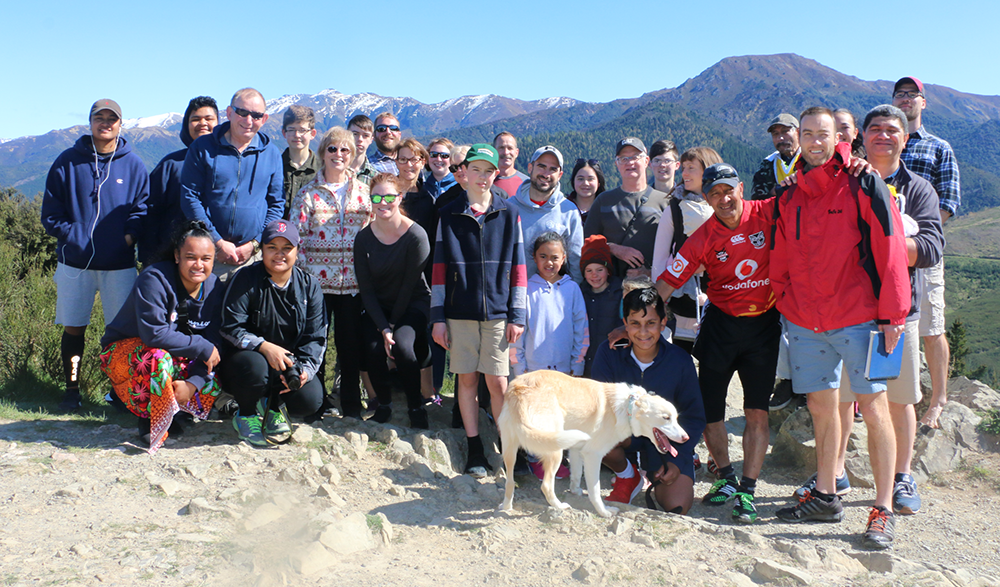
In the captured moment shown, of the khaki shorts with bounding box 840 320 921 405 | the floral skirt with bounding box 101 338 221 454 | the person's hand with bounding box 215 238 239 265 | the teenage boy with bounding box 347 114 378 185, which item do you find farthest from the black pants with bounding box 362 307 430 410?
the khaki shorts with bounding box 840 320 921 405

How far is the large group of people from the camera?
426cm

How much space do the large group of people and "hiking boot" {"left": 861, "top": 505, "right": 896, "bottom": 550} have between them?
1 cm

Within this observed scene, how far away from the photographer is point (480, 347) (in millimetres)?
4992

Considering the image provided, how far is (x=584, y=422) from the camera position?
14.1ft

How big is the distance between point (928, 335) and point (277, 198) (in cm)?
609

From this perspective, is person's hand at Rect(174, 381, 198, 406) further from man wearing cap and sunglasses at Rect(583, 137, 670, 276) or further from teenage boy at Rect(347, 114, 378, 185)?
man wearing cap and sunglasses at Rect(583, 137, 670, 276)

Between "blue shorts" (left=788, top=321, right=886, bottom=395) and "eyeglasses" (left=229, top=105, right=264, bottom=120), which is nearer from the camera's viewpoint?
"blue shorts" (left=788, top=321, right=886, bottom=395)

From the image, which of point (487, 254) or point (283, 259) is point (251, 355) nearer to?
point (283, 259)

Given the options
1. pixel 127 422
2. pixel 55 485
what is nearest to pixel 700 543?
pixel 55 485

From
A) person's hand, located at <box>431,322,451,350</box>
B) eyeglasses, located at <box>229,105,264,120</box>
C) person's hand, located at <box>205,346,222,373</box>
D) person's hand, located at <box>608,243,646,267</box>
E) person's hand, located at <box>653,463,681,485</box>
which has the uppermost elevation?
eyeglasses, located at <box>229,105,264,120</box>

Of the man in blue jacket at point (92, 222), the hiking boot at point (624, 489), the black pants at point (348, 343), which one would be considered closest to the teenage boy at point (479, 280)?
the black pants at point (348, 343)

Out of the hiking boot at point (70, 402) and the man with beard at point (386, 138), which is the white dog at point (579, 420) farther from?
the hiking boot at point (70, 402)

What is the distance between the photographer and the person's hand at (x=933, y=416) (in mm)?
6191

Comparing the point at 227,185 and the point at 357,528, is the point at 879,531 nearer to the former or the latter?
the point at 357,528
